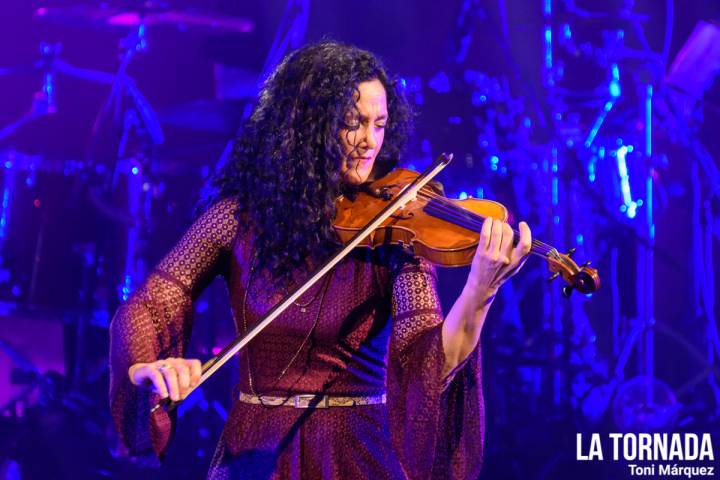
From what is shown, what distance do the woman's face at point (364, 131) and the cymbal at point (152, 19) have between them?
1956mm

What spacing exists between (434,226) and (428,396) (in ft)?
1.10

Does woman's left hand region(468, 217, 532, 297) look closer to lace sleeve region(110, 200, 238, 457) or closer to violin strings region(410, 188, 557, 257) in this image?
violin strings region(410, 188, 557, 257)

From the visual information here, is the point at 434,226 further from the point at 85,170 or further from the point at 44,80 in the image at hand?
the point at 44,80

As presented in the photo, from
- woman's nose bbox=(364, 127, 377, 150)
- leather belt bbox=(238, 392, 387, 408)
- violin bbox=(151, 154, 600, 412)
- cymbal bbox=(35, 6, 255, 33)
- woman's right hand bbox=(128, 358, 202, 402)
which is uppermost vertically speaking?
cymbal bbox=(35, 6, 255, 33)

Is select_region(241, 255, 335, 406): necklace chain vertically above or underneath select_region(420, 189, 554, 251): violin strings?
underneath

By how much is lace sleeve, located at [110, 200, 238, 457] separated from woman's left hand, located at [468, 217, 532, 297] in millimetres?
537

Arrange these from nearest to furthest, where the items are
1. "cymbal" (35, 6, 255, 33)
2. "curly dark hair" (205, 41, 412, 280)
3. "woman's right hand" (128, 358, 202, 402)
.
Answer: "woman's right hand" (128, 358, 202, 402) < "curly dark hair" (205, 41, 412, 280) < "cymbal" (35, 6, 255, 33)

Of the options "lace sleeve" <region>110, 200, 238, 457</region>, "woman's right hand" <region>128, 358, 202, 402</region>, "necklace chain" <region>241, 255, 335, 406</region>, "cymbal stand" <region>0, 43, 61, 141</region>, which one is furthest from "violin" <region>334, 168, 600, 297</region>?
"cymbal stand" <region>0, 43, 61, 141</region>

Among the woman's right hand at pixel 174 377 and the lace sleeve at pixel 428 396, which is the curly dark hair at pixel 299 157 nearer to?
the lace sleeve at pixel 428 396

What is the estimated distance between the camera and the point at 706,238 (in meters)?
3.63

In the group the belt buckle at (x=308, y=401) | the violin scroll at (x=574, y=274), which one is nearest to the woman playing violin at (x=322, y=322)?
the belt buckle at (x=308, y=401)

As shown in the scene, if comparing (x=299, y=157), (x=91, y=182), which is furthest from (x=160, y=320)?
(x=91, y=182)

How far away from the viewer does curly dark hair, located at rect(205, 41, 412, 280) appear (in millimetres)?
1734

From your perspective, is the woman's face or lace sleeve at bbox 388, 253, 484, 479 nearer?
lace sleeve at bbox 388, 253, 484, 479
